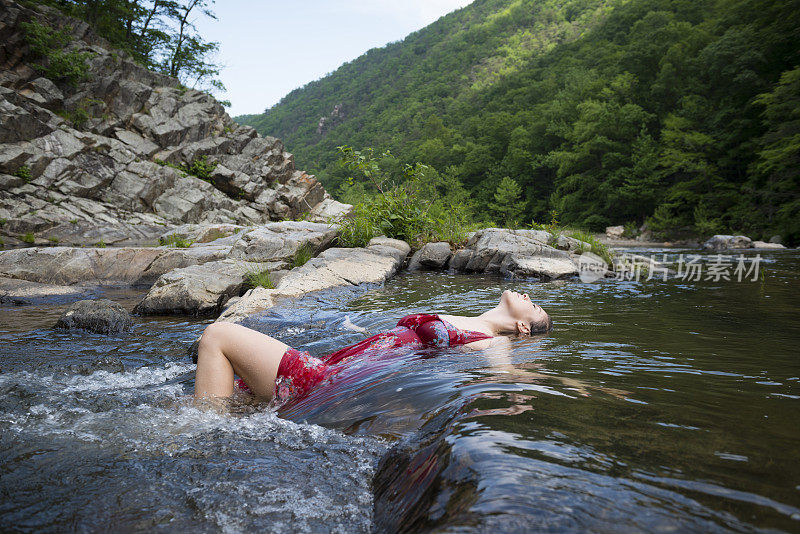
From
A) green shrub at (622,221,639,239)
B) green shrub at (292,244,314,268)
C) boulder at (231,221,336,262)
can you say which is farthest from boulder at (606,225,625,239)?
green shrub at (292,244,314,268)

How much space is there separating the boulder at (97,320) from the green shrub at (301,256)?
168 inches

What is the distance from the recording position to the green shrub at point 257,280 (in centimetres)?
757

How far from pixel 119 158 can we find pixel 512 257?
2367 cm

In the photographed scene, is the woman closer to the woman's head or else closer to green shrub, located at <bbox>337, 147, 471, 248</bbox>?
the woman's head

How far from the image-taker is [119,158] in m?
24.4

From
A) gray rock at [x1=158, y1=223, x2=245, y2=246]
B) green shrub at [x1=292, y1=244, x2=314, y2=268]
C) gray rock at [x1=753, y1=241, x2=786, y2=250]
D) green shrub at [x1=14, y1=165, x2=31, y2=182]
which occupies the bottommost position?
gray rock at [x1=753, y1=241, x2=786, y2=250]

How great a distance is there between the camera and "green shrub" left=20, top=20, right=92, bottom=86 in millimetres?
23234

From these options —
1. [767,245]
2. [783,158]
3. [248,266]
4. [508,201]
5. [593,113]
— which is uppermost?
[593,113]

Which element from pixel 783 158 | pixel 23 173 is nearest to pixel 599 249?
pixel 783 158

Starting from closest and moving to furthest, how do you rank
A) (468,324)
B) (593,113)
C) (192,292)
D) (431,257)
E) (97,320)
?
(468,324)
(97,320)
(192,292)
(431,257)
(593,113)

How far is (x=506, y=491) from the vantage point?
1182 millimetres

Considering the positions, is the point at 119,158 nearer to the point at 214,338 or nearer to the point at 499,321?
the point at 214,338

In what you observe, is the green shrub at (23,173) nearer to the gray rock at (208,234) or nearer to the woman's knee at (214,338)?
the gray rock at (208,234)

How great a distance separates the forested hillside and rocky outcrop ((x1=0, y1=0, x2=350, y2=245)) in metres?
7.60
